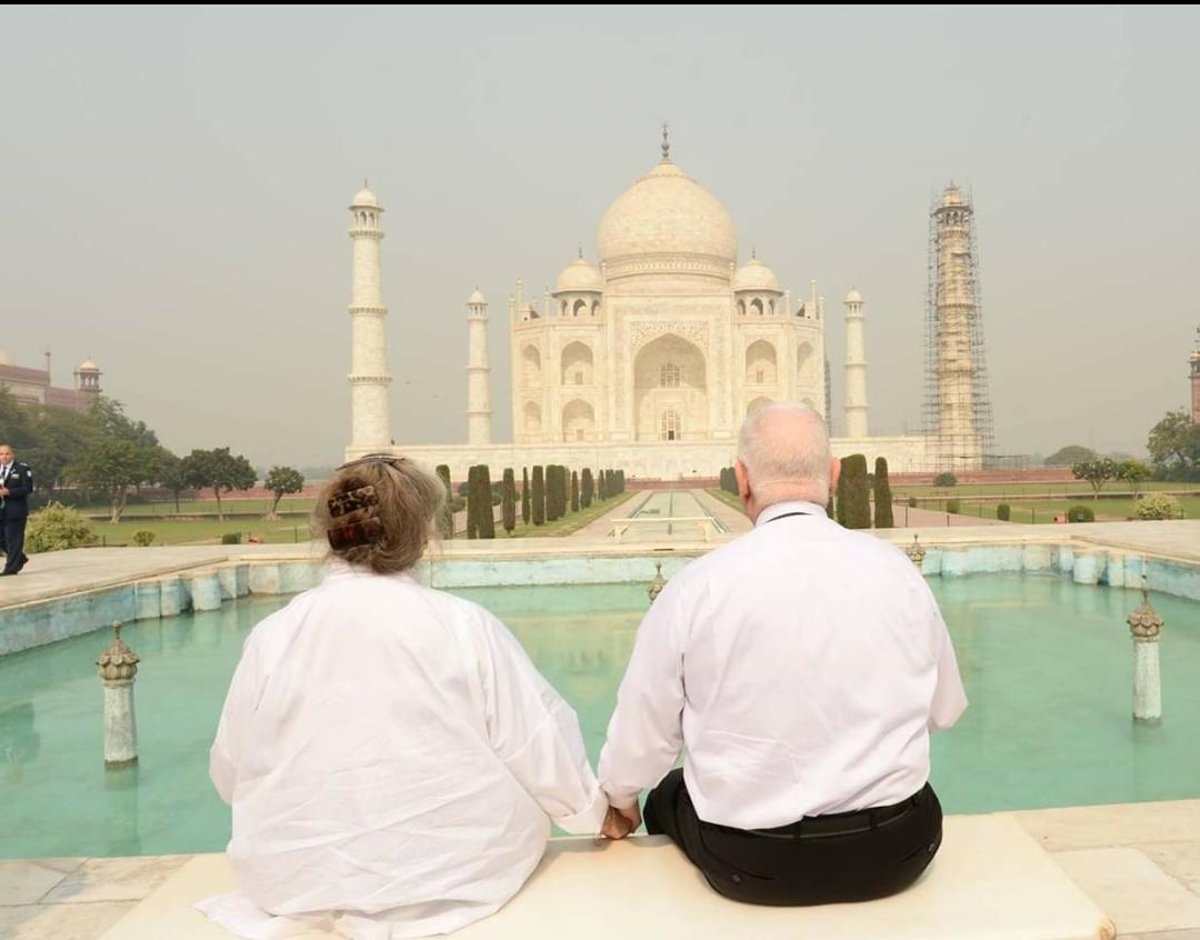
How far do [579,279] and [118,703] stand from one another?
35.1 m

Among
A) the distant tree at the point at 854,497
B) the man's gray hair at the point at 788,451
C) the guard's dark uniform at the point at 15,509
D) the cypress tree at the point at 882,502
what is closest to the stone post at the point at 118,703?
the man's gray hair at the point at 788,451

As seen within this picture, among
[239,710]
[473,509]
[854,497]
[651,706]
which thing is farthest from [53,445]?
[651,706]

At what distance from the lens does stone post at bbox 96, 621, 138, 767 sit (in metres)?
4.02

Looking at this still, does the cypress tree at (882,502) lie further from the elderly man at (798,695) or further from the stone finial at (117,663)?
the elderly man at (798,695)

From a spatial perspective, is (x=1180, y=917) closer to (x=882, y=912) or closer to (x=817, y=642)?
(x=882, y=912)

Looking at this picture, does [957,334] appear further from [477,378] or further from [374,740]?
[374,740]

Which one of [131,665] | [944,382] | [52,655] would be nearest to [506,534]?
[52,655]

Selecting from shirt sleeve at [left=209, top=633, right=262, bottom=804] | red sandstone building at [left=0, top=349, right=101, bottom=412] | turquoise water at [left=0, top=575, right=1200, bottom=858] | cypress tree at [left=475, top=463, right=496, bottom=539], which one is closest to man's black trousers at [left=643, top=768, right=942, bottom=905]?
shirt sleeve at [left=209, top=633, right=262, bottom=804]

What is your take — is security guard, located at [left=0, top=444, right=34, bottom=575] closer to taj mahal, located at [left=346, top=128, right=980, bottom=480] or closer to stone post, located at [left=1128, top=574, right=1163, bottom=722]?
stone post, located at [left=1128, top=574, right=1163, bottom=722]

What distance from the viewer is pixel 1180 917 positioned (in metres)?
1.79

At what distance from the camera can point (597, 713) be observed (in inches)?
194

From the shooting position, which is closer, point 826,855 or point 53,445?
point 826,855

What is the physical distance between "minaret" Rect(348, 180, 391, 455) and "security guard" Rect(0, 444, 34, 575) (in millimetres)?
20762

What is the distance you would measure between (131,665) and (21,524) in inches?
184
